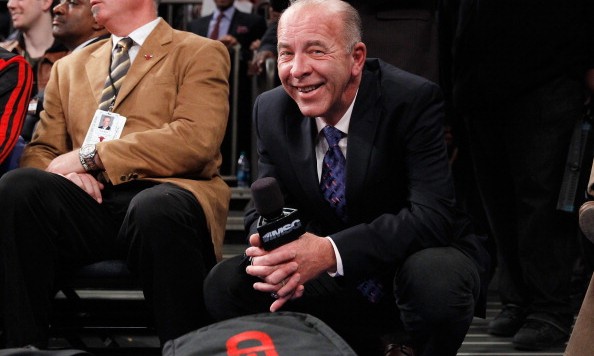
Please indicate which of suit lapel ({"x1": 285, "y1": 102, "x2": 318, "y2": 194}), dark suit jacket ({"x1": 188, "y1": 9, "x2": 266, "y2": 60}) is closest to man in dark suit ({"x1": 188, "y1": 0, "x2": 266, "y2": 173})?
dark suit jacket ({"x1": 188, "y1": 9, "x2": 266, "y2": 60})

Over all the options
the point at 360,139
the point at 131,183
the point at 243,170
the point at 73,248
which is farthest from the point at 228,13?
the point at 360,139

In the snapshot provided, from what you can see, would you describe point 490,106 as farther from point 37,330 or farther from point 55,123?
point 37,330

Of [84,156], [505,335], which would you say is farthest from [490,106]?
[84,156]

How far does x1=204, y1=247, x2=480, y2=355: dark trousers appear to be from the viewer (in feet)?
9.12

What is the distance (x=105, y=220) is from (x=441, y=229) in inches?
41.7

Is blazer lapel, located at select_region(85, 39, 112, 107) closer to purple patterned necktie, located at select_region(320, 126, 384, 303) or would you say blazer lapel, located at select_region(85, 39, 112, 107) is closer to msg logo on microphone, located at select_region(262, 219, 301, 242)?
purple patterned necktie, located at select_region(320, 126, 384, 303)

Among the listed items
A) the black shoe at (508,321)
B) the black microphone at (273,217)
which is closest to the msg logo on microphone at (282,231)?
the black microphone at (273,217)

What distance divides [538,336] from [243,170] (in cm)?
313

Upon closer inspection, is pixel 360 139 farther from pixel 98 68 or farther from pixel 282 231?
pixel 98 68

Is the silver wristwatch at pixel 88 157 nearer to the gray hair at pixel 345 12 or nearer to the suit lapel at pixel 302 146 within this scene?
the suit lapel at pixel 302 146

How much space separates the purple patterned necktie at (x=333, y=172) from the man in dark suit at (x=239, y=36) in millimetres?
3146

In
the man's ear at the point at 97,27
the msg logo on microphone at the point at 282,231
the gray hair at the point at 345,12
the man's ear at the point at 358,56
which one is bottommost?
the man's ear at the point at 97,27

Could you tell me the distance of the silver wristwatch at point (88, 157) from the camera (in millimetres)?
3406

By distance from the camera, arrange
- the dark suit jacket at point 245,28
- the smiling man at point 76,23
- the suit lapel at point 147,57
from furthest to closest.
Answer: the dark suit jacket at point 245,28, the smiling man at point 76,23, the suit lapel at point 147,57
